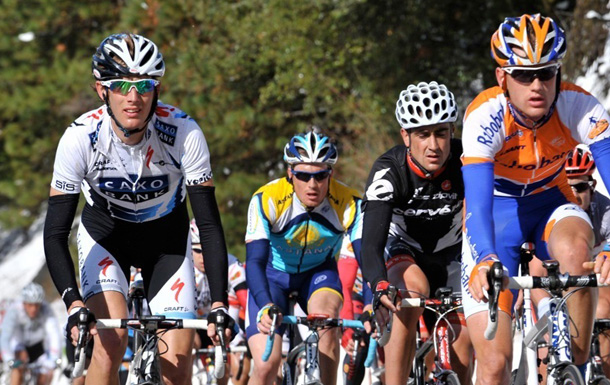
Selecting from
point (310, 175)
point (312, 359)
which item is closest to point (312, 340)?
point (312, 359)

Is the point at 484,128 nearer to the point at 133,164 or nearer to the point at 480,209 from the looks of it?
the point at 480,209

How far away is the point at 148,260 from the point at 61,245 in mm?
647

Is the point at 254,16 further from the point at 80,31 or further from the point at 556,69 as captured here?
the point at 556,69

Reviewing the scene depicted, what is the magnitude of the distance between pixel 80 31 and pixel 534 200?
2858 centimetres

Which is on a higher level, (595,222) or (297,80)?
(297,80)

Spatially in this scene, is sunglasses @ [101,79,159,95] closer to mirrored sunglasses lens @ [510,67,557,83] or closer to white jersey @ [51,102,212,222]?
white jersey @ [51,102,212,222]

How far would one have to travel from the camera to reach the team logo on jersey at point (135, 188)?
22.2 feet

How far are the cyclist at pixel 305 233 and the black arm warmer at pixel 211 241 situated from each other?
5.90 feet

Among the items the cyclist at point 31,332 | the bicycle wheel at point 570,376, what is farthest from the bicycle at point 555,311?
the cyclist at point 31,332

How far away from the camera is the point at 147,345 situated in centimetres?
632

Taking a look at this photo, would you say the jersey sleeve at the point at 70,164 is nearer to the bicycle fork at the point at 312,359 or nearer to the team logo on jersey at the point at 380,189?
the team logo on jersey at the point at 380,189

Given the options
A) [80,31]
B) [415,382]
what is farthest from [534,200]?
[80,31]

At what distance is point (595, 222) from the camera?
28.8ft

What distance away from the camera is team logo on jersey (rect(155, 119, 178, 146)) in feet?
21.9
